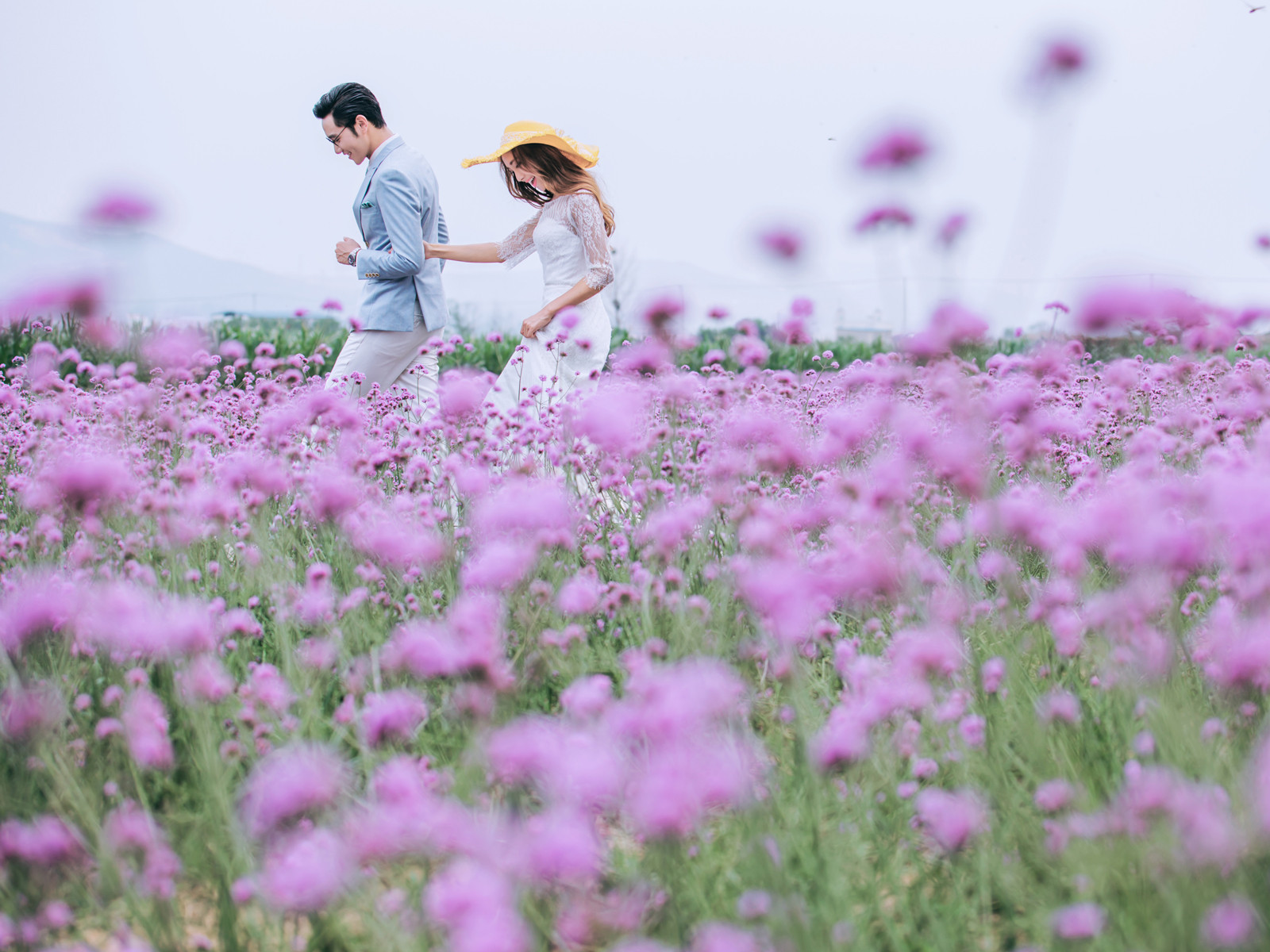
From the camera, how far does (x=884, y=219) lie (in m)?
2.09

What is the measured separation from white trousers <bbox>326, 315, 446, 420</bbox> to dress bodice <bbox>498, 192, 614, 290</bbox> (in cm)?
72

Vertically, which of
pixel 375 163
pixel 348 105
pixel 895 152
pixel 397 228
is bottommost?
pixel 397 228

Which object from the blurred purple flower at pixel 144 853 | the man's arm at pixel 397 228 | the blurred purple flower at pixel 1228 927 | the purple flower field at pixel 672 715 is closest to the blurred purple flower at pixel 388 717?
the purple flower field at pixel 672 715

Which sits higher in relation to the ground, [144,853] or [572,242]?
[572,242]

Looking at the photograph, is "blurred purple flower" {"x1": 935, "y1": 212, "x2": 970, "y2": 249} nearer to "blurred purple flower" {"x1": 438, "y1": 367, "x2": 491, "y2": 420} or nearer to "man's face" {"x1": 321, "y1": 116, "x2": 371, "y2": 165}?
"blurred purple flower" {"x1": 438, "y1": 367, "x2": 491, "y2": 420}

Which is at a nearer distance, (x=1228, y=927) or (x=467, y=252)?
(x=1228, y=927)

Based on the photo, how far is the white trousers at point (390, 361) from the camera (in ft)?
15.4

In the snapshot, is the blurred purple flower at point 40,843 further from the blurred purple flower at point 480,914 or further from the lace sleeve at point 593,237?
the lace sleeve at point 593,237

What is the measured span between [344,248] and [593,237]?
123 cm

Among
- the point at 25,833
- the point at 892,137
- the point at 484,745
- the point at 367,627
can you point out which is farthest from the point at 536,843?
the point at 892,137

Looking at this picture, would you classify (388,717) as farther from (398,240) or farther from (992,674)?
(398,240)

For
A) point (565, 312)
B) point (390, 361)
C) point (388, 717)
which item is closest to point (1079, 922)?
point (388, 717)

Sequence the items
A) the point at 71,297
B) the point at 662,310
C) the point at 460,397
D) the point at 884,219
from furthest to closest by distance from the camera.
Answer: the point at 460,397 < the point at 662,310 < the point at 71,297 < the point at 884,219

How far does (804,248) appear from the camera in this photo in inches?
85.4
